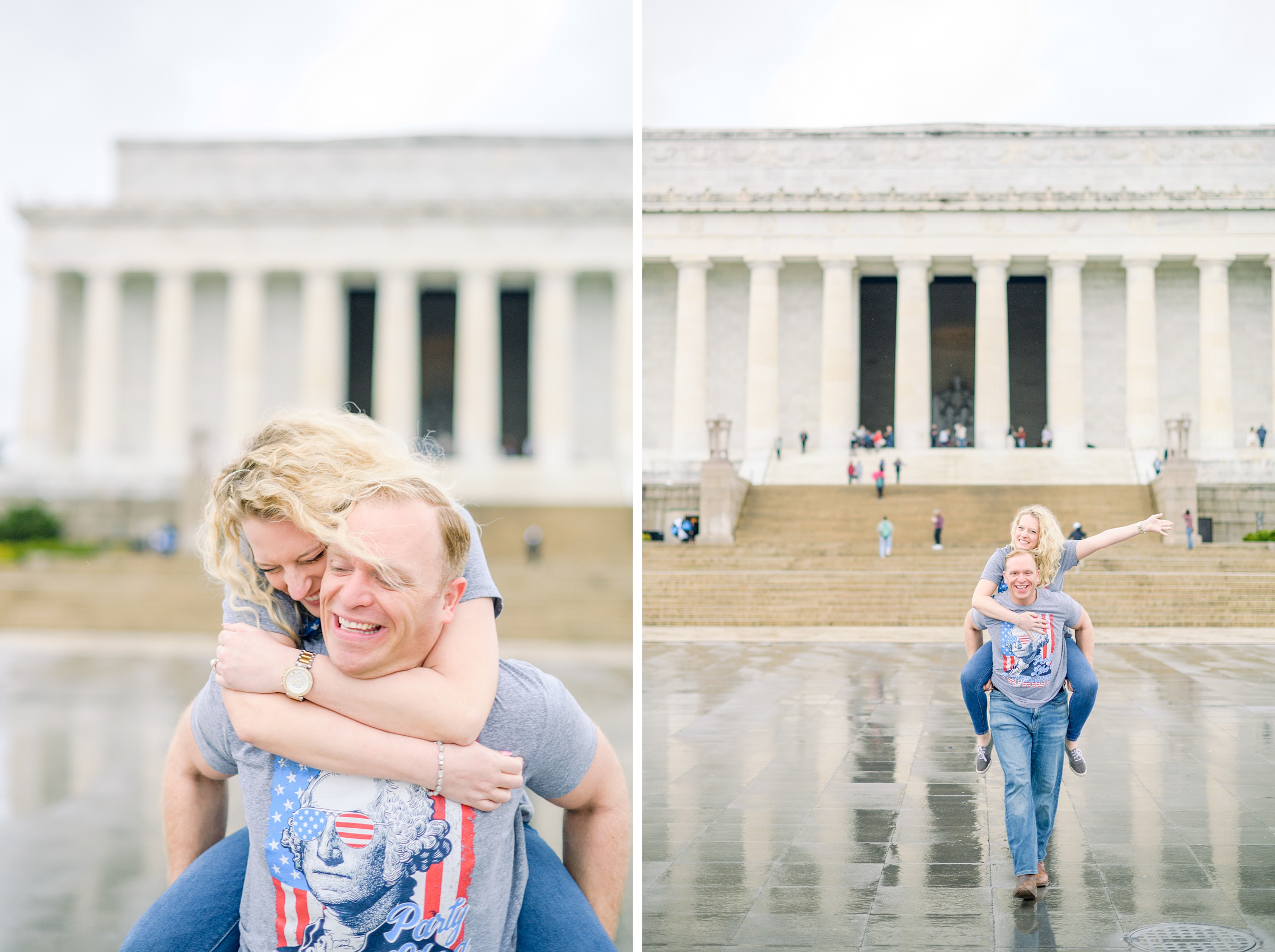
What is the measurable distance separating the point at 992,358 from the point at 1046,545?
3657cm

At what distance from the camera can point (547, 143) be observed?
48.6m

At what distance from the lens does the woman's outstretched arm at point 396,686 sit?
6.29ft

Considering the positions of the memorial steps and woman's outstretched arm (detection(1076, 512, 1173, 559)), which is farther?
the memorial steps

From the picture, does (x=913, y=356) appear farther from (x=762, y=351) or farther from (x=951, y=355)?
(x=951, y=355)

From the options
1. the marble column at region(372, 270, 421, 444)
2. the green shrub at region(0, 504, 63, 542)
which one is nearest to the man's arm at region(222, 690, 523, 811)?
the green shrub at region(0, 504, 63, 542)

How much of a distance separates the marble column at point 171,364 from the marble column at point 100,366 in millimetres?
1593

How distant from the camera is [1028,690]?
487 centimetres

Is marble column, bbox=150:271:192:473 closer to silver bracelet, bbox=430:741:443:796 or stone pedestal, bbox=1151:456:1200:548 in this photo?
stone pedestal, bbox=1151:456:1200:548

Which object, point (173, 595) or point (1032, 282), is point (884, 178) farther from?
point (173, 595)

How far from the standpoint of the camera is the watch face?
1.93 metres

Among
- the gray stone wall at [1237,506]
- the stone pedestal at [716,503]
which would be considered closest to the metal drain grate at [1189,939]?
the gray stone wall at [1237,506]

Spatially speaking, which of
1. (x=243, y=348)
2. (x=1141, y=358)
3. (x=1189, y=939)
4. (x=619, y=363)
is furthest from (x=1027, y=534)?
(x=243, y=348)

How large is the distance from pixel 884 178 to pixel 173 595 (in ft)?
94.8

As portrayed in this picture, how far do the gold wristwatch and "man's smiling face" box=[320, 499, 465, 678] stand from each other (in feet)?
0.17
